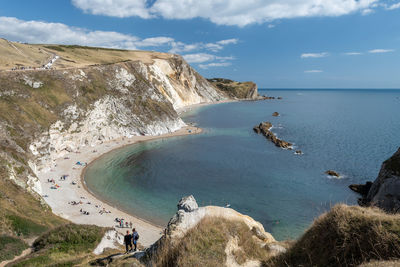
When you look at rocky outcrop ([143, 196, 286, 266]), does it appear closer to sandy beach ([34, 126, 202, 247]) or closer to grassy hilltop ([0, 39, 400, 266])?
grassy hilltop ([0, 39, 400, 266])

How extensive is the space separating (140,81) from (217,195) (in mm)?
64535

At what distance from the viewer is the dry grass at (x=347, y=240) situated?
668 cm

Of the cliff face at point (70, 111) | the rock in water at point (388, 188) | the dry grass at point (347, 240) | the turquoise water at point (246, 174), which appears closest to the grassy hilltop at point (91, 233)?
the dry grass at point (347, 240)

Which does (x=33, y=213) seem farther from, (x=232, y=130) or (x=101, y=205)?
(x=232, y=130)

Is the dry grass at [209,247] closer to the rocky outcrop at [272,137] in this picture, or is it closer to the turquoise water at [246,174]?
the turquoise water at [246,174]

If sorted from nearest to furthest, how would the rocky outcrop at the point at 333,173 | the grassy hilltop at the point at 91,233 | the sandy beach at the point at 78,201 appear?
1. the grassy hilltop at the point at 91,233
2. the sandy beach at the point at 78,201
3. the rocky outcrop at the point at 333,173

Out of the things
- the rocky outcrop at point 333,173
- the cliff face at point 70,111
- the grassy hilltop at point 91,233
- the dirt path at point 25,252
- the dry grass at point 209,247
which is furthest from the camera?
the rocky outcrop at point 333,173

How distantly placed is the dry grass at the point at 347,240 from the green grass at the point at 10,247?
17.4 metres

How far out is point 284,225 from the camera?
96.8 feet

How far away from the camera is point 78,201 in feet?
115

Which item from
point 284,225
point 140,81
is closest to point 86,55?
point 140,81

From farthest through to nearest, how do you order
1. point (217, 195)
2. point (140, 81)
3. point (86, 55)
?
point (86, 55), point (140, 81), point (217, 195)

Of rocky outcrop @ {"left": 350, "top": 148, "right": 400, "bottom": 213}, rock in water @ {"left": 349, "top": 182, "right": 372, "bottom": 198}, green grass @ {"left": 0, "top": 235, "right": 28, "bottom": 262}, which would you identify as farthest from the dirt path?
rock in water @ {"left": 349, "top": 182, "right": 372, "bottom": 198}

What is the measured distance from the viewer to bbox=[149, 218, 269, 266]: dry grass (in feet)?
26.2
